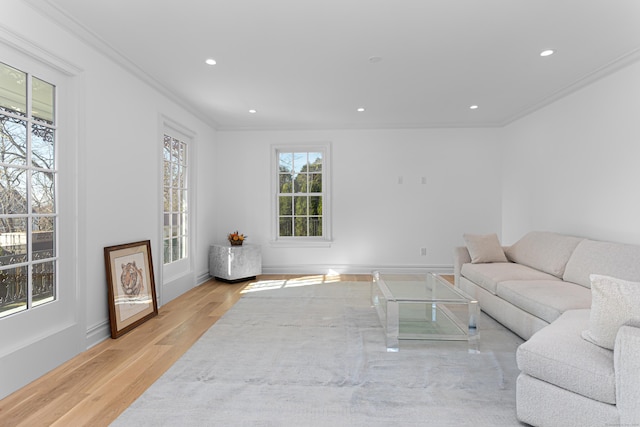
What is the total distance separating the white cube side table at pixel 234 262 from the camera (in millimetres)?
5043

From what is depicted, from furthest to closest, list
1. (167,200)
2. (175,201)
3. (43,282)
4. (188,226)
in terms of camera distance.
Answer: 1. (188,226)
2. (175,201)
3. (167,200)
4. (43,282)

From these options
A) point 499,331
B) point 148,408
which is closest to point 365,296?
point 499,331

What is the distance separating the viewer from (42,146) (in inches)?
93.3

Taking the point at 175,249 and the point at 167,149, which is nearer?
the point at 167,149

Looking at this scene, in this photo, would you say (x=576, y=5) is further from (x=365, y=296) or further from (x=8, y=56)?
(x=8, y=56)

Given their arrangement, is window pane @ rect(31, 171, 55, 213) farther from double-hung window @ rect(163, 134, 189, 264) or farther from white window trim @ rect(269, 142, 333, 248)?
white window trim @ rect(269, 142, 333, 248)

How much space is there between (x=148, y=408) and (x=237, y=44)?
2736mm

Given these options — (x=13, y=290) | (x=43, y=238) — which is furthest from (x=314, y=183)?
Result: (x=13, y=290)

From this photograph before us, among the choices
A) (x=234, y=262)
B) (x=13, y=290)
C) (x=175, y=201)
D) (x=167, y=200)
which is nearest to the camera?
(x=13, y=290)

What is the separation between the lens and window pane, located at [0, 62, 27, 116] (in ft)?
6.86

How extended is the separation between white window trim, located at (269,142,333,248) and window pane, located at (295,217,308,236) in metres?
0.09

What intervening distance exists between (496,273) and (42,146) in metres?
4.21

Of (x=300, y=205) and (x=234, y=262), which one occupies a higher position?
(x=300, y=205)

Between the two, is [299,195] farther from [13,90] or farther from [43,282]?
[13,90]
